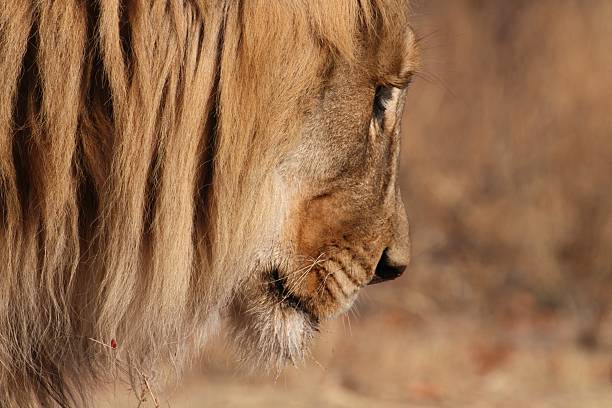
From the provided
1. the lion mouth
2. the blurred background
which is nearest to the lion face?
the lion mouth

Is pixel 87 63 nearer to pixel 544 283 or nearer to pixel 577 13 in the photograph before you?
pixel 544 283

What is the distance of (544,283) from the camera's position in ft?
21.6

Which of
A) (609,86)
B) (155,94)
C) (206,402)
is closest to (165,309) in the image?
(155,94)

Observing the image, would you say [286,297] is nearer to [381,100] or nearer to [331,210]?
[331,210]

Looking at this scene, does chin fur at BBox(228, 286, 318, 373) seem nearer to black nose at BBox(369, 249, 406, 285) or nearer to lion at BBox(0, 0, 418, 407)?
lion at BBox(0, 0, 418, 407)

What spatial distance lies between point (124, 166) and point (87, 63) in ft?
0.67

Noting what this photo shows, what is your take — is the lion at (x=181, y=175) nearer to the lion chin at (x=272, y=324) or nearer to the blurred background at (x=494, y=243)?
the lion chin at (x=272, y=324)

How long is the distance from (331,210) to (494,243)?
442 centimetres

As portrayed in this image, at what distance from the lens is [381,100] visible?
276 centimetres

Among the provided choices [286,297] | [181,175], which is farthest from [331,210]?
[181,175]

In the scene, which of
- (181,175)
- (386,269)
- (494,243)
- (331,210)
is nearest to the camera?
(181,175)

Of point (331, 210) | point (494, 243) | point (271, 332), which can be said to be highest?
point (331, 210)

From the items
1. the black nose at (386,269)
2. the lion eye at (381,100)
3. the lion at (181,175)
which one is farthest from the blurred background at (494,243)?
the lion eye at (381,100)

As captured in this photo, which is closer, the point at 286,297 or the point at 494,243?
the point at 286,297
